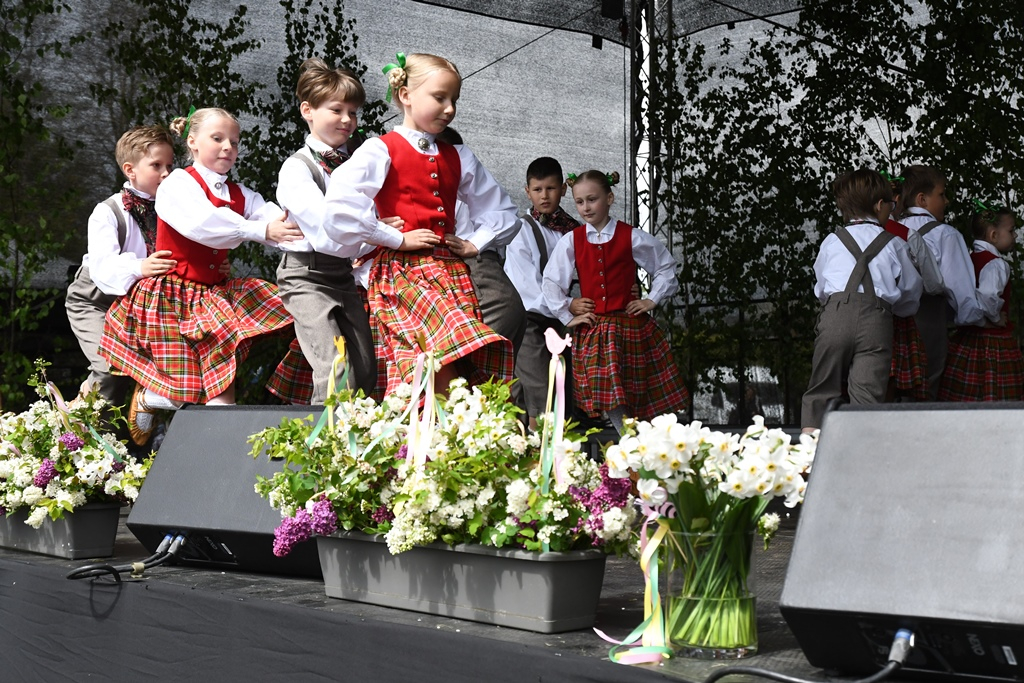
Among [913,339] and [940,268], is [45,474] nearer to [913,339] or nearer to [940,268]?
[913,339]

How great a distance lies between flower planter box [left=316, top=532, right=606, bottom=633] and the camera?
1604 mm

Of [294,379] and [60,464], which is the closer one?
[60,464]

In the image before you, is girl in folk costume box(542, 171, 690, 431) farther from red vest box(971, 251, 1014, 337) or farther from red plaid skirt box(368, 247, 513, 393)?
red plaid skirt box(368, 247, 513, 393)

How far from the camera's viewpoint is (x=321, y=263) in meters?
3.17

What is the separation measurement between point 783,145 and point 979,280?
191 centimetres

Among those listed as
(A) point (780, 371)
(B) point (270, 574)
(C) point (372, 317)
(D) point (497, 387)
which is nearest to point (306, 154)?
(C) point (372, 317)

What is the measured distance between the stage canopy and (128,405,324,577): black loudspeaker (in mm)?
4526

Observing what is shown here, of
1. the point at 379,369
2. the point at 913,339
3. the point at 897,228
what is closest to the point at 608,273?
the point at 897,228

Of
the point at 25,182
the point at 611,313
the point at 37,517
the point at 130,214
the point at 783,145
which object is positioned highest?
the point at 783,145

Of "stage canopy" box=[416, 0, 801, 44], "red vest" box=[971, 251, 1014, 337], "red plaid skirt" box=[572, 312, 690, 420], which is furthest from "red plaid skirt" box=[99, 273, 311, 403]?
"stage canopy" box=[416, 0, 801, 44]

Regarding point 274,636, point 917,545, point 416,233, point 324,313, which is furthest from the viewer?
point 324,313

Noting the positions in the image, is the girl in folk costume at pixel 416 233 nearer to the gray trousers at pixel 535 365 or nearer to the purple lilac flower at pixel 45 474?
the purple lilac flower at pixel 45 474

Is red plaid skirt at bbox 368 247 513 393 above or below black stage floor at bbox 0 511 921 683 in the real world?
above

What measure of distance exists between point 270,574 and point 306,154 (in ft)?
4.45
